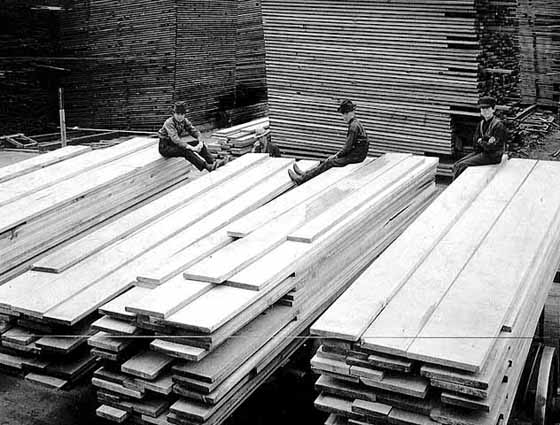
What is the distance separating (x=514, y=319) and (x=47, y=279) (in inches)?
164

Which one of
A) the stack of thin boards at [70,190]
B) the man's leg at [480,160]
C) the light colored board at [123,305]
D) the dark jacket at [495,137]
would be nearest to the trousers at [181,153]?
the stack of thin boards at [70,190]

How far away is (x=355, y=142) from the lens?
30.2ft

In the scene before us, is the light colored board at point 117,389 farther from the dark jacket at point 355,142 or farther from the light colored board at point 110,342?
the dark jacket at point 355,142

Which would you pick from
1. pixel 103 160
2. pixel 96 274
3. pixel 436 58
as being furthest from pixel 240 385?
pixel 436 58

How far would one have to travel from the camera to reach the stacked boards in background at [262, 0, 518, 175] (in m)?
10.5

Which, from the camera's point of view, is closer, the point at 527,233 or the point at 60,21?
the point at 527,233

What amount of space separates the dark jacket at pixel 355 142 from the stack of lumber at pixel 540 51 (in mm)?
8787

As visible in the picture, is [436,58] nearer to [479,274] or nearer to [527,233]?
[527,233]

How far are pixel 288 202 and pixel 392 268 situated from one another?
2177 millimetres

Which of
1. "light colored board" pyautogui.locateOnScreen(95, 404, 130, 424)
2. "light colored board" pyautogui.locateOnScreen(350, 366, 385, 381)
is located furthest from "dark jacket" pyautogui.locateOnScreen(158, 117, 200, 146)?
"light colored board" pyautogui.locateOnScreen(350, 366, 385, 381)

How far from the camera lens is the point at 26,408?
6434 mm

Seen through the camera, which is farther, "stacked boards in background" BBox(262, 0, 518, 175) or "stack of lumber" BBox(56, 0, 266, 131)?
"stack of lumber" BBox(56, 0, 266, 131)

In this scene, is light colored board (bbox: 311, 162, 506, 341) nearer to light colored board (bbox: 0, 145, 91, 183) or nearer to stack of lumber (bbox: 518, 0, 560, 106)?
light colored board (bbox: 0, 145, 91, 183)

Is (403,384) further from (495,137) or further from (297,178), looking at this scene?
(495,137)
